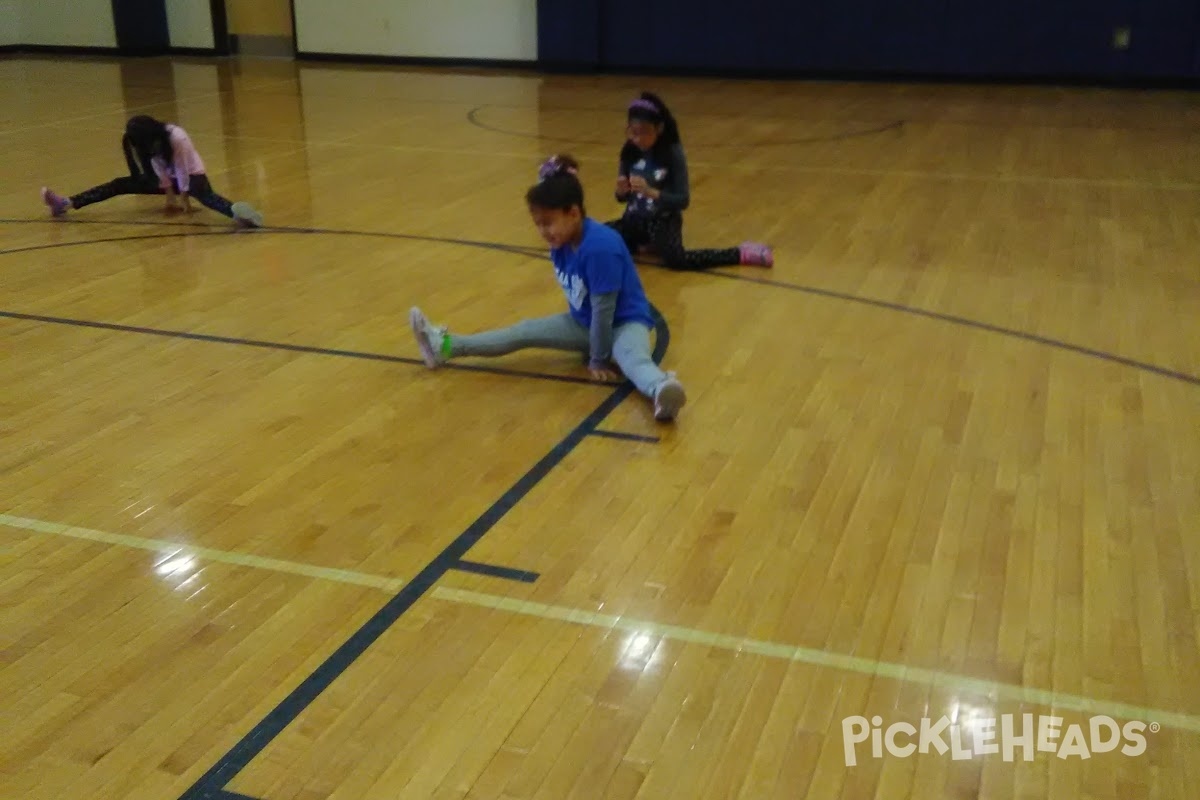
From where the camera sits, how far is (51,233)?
6039 millimetres

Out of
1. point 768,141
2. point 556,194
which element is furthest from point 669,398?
point 768,141

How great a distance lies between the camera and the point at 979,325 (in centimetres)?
454

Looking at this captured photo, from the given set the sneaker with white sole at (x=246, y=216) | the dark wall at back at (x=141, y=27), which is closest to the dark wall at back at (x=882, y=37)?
the dark wall at back at (x=141, y=27)

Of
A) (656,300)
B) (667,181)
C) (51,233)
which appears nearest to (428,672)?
(656,300)

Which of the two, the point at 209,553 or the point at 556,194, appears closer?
the point at 209,553

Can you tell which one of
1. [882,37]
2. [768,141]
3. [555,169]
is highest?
[555,169]

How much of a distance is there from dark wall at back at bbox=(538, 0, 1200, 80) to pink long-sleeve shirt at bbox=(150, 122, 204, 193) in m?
7.83

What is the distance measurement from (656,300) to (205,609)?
2676 millimetres

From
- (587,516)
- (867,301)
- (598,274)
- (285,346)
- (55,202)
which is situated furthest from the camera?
(55,202)

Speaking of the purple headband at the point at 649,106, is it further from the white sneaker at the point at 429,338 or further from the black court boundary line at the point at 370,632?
the black court boundary line at the point at 370,632

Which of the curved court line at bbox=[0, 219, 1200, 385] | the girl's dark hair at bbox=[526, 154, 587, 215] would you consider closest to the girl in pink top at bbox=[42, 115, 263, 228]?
the curved court line at bbox=[0, 219, 1200, 385]

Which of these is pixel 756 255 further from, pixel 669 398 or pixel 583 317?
pixel 669 398

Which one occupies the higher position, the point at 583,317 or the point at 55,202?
the point at 583,317

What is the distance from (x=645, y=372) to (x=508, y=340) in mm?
559
